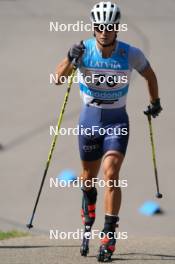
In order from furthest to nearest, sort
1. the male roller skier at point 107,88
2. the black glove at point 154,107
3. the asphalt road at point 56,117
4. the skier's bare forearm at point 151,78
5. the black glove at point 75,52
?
1. the asphalt road at point 56,117
2. the black glove at point 154,107
3. the skier's bare forearm at point 151,78
4. the male roller skier at point 107,88
5. the black glove at point 75,52

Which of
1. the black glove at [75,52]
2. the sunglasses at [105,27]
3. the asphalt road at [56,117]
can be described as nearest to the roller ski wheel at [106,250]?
the asphalt road at [56,117]

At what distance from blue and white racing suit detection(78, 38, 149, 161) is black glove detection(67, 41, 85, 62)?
0.11 metres

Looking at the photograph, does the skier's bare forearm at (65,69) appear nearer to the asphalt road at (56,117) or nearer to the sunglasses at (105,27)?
the sunglasses at (105,27)

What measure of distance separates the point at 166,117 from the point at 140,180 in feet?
7.28

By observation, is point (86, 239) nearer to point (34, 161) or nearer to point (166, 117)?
point (34, 161)

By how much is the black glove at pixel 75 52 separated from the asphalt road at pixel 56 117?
176cm

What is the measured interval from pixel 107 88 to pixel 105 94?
62 mm

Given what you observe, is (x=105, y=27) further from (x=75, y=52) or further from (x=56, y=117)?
(x=56, y=117)

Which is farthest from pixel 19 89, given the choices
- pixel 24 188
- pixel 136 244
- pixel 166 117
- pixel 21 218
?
pixel 136 244

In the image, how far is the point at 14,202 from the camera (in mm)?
11695

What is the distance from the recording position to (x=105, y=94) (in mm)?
7891

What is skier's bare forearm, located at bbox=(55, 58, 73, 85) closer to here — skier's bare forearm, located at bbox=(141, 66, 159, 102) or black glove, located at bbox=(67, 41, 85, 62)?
black glove, located at bbox=(67, 41, 85, 62)

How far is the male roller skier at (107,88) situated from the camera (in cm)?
773

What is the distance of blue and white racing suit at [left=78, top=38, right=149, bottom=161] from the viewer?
308 inches
